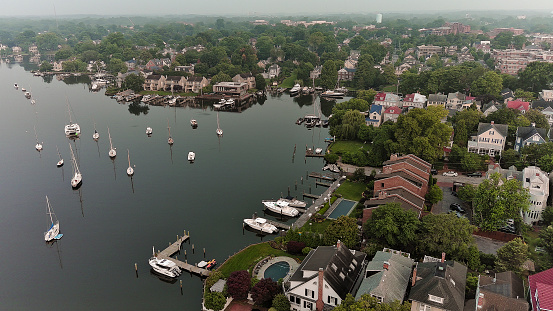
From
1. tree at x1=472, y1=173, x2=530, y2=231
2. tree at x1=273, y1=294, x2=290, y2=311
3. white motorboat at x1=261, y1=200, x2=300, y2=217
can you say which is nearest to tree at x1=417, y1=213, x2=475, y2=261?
tree at x1=472, y1=173, x2=530, y2=231

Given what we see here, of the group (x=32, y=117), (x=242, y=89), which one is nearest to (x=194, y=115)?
(x=242, y=89)

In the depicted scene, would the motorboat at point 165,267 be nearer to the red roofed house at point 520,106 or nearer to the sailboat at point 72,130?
the sailboat at point 72,130

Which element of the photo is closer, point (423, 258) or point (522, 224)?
point (423, 258)

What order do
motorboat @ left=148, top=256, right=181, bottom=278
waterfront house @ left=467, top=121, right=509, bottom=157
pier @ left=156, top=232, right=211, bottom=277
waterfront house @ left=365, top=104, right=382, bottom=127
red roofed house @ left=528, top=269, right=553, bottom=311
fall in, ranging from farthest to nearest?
waterfront house @ left=365, top=104, right=382, bottom=127, waterfront house @ left=467, top=121, right=509, bottom=157, pier @ left=156, top=232, right=211, bottom=277, motorboat @ left=148, top=256, right=181, bottom=278, red roofed house @ left=528, top=269, right=553, bottom=311

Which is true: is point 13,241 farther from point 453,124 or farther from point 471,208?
point 453,124

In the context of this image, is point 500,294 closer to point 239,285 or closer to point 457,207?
point 457,207

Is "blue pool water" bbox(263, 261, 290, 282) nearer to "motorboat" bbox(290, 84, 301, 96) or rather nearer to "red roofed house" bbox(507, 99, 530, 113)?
"red roofed house" bbox(507, 99, 530, 113)

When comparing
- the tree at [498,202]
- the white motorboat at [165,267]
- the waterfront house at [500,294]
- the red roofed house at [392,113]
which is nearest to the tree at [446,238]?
the waterfront house at [500,294]
